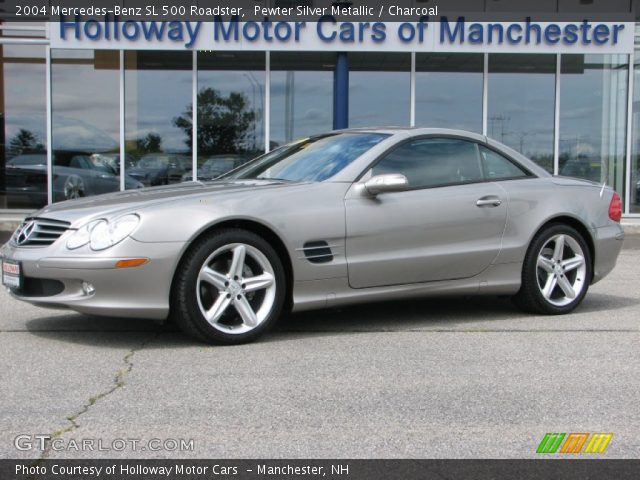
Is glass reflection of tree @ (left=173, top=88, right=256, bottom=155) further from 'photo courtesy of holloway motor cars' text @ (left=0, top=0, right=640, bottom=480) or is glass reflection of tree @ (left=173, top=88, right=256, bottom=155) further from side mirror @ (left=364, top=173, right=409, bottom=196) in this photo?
side mirror @ (left=364, top=173, right=409, bottom=196)

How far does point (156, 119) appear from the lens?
14703mm

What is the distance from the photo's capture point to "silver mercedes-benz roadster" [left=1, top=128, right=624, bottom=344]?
4781mm

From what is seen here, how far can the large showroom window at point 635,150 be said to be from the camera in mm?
14875

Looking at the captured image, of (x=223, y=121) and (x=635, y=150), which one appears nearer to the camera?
(x=223, y=121)

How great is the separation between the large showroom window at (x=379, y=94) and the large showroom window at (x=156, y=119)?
3.12 m

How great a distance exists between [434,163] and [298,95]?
9.37 metres

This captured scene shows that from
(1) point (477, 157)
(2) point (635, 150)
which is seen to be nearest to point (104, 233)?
(1) point (477, 157)

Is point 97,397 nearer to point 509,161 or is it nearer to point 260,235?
point 260,235

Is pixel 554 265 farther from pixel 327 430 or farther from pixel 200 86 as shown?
pixel 200 86

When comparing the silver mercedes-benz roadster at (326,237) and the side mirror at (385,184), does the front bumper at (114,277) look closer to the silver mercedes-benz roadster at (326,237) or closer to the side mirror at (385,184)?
the silver mercedes-benz roadster at (326,237)

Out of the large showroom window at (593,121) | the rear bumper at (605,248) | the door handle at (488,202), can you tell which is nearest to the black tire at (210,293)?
the door handle at (488,202)

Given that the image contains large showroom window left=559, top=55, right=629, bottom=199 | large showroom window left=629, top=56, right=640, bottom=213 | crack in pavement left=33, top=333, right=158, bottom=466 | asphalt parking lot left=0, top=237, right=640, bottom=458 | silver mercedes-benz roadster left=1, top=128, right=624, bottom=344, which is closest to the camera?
crack in pavement left=33, top=333, right=158, bottom=466

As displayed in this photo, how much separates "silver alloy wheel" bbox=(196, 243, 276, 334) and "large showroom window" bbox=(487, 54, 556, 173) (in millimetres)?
10822

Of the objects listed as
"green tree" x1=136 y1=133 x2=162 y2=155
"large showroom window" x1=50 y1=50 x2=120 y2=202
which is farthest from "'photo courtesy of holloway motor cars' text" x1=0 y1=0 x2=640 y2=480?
"green tree" x1=136 y1=133 x2=162 y2=155
